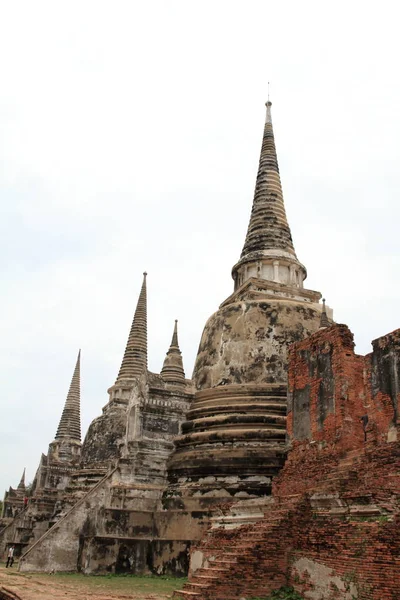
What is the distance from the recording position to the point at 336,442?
1202 centimetres

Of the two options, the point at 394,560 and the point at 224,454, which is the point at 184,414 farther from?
the point at 394,560

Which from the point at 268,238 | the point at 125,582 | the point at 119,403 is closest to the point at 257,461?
the point at 125,582

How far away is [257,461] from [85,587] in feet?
18.7

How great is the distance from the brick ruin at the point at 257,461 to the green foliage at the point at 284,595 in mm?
112

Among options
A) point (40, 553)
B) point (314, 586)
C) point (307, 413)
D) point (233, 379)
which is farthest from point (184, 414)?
point (314, 586)

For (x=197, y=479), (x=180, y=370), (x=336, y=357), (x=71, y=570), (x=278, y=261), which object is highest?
(x=278, y=261)

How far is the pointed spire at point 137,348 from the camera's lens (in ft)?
107

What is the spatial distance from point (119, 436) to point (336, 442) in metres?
17.9

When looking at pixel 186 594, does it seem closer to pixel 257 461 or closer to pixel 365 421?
pixel 365 421

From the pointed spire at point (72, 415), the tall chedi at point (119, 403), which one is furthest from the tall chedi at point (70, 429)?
the tall chedi at point (119, 403)

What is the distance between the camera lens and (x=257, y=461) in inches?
656

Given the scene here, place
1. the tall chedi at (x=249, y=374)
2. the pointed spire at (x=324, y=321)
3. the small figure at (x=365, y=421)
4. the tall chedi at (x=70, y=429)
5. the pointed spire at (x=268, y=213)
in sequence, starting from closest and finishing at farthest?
the small figure at (x=365, y=421) → the tall chedi at (x=249, y=374) → the pointed spire at (x=324, y=321) → the pointed spire at (x=268, y=213) → the tall chedi at (x=70, y=429)

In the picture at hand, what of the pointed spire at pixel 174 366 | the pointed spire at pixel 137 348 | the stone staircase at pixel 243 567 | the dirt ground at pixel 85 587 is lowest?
the dirt ground at pixel 85 587

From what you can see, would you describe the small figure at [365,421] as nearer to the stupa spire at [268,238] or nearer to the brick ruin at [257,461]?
the brick ruin at [257,461]
